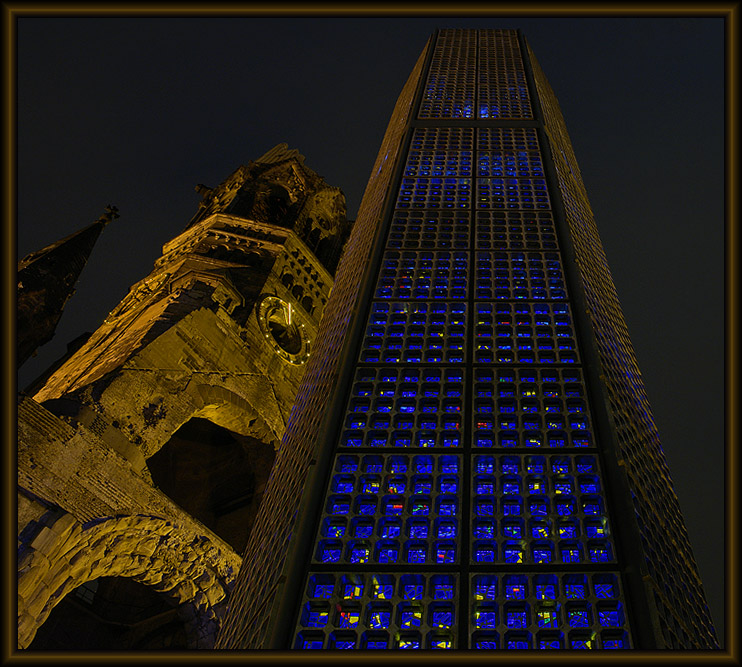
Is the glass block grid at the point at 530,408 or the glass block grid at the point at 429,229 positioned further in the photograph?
the glass block grid at the point at 429,229

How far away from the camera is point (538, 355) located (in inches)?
308

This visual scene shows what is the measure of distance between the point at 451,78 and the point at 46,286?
1192cm

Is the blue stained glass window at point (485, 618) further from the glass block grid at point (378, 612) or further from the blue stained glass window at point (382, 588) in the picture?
the blue stained glass window at point (382, 588)

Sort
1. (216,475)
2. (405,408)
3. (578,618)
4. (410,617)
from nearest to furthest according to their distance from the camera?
(578,618)
(410,617)
(405,408)
(216,475)

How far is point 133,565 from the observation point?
42.9ft

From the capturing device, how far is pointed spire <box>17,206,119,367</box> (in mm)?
15664

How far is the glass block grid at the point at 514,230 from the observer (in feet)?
33.7

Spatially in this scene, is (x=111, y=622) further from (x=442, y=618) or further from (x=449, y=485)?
(x=442, y=618)

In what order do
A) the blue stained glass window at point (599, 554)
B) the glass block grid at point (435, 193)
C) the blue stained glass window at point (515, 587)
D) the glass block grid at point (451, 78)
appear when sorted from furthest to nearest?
1. the glass block grid at point (451, 78)
2. the glass block grid at point (435, 193)
3. the blue stained glass window at point (599, 554)
4. the blue stained glass window at point (515, 587)

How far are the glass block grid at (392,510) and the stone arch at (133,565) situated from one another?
682cm

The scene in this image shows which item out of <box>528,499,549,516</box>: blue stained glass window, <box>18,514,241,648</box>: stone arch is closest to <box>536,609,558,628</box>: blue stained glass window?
<box>528,499,549,516</box>: blue stained glass window

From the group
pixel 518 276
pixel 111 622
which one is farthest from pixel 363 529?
pixel 111 622

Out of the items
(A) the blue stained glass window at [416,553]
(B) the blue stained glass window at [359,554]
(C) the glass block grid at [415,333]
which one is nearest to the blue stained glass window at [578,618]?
(A) the blue stained glass window at [416,553]
